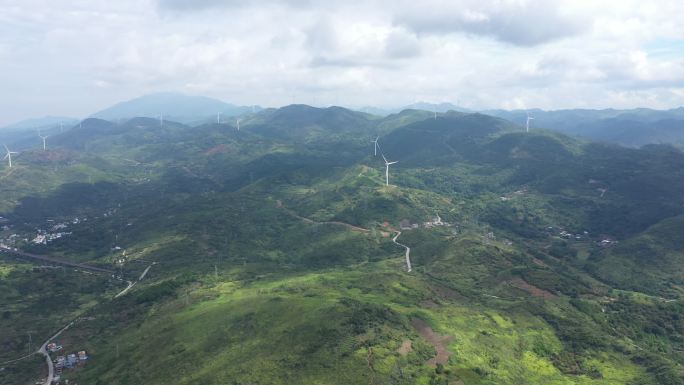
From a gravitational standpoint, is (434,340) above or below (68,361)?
above

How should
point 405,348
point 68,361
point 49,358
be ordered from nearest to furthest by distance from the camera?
point 405,348 → point 68,361 → point 49,358

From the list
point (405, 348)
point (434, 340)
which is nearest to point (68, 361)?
point (405, 348)

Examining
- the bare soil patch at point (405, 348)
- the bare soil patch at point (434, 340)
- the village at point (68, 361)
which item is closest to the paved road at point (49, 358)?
the village at point (68, 361)

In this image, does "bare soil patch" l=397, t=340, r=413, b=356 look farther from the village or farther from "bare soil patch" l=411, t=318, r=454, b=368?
the village

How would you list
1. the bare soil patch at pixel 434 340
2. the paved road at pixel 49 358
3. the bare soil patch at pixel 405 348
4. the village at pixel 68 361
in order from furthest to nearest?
the village at pixel 68 361, the paved road at pixel 49 358, the bare soil patch at pixel 405 348, the bare soil patch at pixel 434 340

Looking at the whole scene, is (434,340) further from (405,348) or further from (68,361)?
(68,361)

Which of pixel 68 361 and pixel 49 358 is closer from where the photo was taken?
pixel 68 361

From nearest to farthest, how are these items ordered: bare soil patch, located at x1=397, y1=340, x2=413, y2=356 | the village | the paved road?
bare soil patch, located at x1=397, y1=340, x2=413, y2=356 < the paved road < the village

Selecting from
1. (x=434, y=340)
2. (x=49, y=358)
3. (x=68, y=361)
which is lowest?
(x=49, y=358)

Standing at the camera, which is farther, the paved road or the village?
the village

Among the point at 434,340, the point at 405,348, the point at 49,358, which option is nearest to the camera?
→ the point at 405,348

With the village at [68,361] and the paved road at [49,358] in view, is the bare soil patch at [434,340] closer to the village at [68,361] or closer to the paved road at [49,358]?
the village at [68,361]

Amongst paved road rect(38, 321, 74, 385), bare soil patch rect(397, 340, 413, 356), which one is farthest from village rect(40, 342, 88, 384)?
bare soil patch rect(397, 340, 413, 356)
